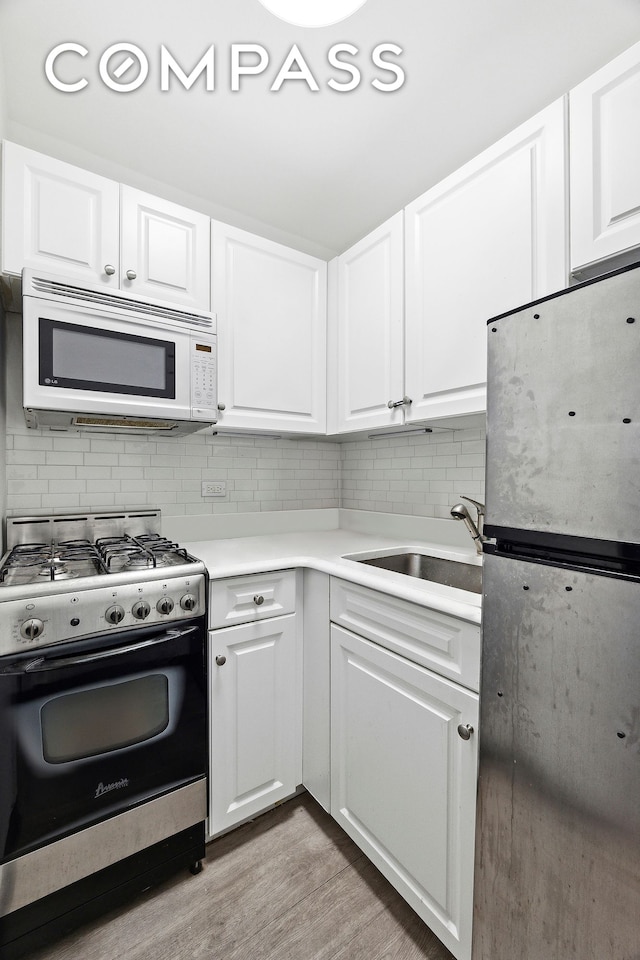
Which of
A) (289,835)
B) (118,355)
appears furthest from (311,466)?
(289,835)

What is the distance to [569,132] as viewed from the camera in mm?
1190

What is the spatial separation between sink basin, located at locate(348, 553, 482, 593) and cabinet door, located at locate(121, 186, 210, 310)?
1272 millimetres

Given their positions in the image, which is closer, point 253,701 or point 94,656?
point 94,656

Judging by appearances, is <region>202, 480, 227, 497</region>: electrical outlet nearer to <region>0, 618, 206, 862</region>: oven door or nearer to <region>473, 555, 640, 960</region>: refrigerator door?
<region>0, 618, 206, 862</region>: oven door

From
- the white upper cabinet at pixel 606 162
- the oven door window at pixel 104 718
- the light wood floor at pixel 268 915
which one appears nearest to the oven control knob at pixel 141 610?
the oven door window at pixel 104 718

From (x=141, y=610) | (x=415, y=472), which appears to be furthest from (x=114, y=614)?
(x=415, y=472)

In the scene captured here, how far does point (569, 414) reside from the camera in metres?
0.79

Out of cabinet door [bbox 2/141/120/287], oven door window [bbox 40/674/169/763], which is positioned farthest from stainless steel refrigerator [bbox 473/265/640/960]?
cabinet door [bbox 2/141/120/287]

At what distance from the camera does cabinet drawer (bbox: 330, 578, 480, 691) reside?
1.08m

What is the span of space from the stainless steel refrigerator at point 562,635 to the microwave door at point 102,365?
118 cm

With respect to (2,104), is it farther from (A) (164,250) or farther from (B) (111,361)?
(B) (111,361)

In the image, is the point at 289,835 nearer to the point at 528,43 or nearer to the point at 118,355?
the point at 118,355

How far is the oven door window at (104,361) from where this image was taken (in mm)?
1444

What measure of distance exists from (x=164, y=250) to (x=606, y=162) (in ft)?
4.77
